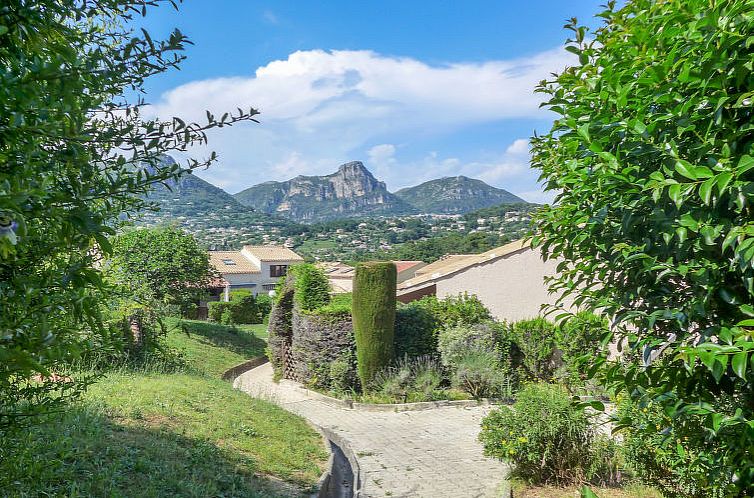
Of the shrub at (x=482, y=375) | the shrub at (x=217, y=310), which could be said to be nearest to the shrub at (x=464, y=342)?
the shrub at (x=482, y=375)

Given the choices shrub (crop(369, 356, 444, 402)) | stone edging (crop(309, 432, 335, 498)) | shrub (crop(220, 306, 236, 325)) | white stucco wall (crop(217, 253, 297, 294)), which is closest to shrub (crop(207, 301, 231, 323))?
shrub (crop(220, 306, 236, 325))

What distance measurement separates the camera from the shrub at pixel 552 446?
688 cm

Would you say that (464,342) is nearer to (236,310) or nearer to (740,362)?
(740,362)

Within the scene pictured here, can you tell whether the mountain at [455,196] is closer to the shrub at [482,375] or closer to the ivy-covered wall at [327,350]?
the ivy-covered wall at [327,350]

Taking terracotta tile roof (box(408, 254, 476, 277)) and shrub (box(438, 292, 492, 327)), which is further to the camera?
terracotta tile roof (box(408, 254, 476, 277))

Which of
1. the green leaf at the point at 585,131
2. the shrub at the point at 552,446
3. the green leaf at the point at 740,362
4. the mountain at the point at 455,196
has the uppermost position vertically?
the mountain at the point at 455,196

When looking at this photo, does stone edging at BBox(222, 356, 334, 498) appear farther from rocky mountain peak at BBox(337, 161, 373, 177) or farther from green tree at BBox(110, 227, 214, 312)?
rocky mountain peak at BBox(337, 161, 373, 177)

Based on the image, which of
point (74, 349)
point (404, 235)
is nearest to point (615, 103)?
point (74, 349)

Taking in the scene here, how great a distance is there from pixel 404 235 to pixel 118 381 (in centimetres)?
8649

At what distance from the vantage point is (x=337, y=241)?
3797 inches

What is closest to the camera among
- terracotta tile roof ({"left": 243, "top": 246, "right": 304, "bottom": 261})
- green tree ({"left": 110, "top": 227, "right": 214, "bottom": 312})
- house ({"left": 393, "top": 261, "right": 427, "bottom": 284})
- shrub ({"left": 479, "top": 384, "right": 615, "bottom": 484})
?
shrub ({"left": 479, "top": 384, "right": 615, "bottom": 484})

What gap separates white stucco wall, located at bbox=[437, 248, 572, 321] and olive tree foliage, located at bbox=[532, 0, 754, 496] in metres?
13.5

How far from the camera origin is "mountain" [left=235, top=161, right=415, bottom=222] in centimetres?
14650

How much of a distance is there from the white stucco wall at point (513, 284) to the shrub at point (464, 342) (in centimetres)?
293
